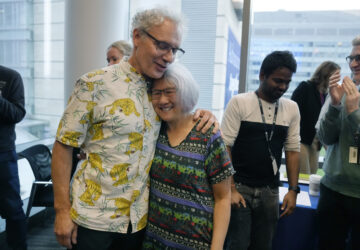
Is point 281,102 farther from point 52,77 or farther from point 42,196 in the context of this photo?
point 52,77

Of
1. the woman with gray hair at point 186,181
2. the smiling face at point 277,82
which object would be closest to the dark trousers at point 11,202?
the woman with gray hair at point 186,181

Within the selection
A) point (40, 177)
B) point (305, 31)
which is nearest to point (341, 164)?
point (40, 177)

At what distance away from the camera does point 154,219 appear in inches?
49.9

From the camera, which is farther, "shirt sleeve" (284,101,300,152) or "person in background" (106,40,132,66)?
"person in background" (106,40,132,66)

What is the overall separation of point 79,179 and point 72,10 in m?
2.66

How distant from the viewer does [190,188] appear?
1.21 m

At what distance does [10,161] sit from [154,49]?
1741 millimetres

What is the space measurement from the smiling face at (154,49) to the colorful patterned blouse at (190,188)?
0.32 m

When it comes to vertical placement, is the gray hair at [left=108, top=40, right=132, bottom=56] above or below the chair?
above

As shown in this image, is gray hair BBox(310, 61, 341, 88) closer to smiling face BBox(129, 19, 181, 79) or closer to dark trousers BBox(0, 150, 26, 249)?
smiling face BBox(129, 19, 181, 79)

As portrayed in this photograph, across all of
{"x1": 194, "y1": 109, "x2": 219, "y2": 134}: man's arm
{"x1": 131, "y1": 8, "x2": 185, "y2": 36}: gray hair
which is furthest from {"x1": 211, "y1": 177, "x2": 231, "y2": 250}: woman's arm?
{"x1": 131, "y1": 8, "x2": 185, "y2": 36}: gray hair

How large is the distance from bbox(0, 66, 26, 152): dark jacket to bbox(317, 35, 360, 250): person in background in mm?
2152

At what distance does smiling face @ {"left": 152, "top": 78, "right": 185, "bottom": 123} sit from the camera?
48.5 inches

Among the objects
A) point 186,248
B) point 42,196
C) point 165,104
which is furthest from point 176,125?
A: point 42,196
